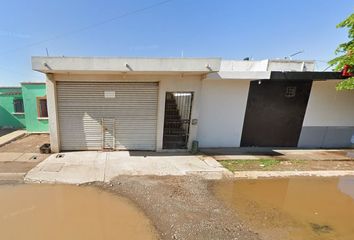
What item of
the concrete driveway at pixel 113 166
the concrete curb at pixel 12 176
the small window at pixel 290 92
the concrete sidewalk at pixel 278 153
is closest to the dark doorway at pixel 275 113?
the small window at pixel 290 92

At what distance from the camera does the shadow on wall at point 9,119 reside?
10969 mm

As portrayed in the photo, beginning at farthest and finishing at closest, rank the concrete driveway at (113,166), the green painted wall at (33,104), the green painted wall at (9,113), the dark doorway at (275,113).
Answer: the green painted wall at (9,113)
the green painted wall at (33,104)
the dark doorway at (275,113)
the concrete driveway at (113,166)

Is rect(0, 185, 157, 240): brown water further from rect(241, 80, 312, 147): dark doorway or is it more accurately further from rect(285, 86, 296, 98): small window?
rect(285, 86, 296, 98): small window

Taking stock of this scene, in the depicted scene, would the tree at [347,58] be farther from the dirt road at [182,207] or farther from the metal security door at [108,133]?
the metal security door at [108,133]

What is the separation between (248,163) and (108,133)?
18.5 feet

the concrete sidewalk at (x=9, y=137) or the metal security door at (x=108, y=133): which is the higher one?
the metal security door at (x=108, y=133)

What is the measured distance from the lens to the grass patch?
634cm

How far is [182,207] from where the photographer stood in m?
4.05

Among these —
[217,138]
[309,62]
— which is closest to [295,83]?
[217,138]

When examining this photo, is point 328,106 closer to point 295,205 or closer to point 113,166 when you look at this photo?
point 295,205

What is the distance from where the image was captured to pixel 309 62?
1425 centimetres

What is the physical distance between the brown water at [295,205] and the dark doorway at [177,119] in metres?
2.96

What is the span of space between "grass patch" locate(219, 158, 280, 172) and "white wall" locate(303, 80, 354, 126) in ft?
12.1

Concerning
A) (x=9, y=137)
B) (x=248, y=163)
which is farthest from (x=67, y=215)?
(x=9, y=137)
